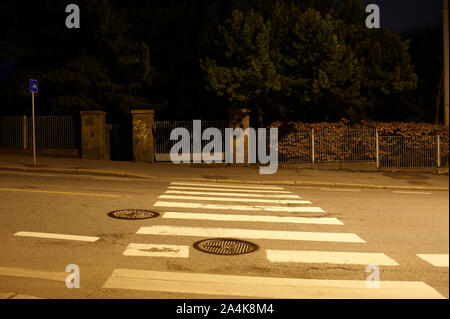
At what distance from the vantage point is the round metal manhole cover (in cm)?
711

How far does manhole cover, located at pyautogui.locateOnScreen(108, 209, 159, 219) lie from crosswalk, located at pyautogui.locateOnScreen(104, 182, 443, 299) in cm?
35

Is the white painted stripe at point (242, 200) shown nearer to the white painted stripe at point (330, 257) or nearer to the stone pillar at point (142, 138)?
the white painted stripe at point (330, 257)

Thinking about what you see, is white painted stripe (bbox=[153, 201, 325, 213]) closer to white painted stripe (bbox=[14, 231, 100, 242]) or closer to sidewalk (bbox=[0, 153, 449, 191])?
white painted stripe (bbox=[14, 231, 100, 242])

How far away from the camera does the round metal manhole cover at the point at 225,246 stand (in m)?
7.11

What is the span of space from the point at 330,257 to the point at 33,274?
13.2 ft

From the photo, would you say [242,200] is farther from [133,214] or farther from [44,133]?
[44,133]

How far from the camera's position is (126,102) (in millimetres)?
25625

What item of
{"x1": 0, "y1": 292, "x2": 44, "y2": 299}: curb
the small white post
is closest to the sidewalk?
the small white post

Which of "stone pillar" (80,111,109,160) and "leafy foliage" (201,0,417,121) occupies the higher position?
"leafy foliage" (201,0,417,121)

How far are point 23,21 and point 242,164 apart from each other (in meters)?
16.4
